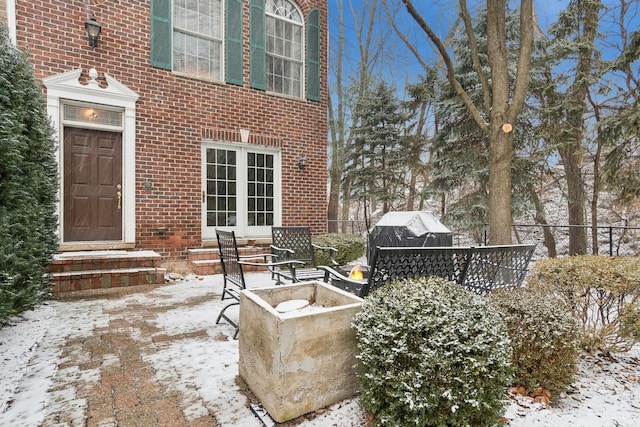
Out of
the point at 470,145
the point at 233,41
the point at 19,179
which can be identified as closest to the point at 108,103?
the point at 233,41

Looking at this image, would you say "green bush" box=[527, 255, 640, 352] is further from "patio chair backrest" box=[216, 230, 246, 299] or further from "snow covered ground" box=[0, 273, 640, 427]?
"patio chair backrest" box=[216, 230, 246, 299]

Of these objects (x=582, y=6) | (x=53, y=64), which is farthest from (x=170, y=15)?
(x=582, y=6)

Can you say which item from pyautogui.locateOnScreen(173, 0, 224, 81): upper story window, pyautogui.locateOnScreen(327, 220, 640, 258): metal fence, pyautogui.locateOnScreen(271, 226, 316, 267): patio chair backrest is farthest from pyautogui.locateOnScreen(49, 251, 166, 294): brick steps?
pyautogui.locateOnScreen(327, 220, 640, 258): metal fence

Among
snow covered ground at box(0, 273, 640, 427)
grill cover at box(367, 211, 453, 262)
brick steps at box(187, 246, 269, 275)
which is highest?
grill cover at box(367, 211, 453, 262)

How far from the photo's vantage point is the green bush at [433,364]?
60.4 inches

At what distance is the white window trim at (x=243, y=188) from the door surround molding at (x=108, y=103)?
1188 millimetres

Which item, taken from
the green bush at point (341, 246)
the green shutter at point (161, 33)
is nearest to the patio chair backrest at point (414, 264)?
the green bush at point (341, 246)

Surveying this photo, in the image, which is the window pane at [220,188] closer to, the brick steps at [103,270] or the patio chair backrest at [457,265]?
the brick steps at [103,270]

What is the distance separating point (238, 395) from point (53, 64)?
228 inches

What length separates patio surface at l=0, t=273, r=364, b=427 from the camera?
1.83 meters

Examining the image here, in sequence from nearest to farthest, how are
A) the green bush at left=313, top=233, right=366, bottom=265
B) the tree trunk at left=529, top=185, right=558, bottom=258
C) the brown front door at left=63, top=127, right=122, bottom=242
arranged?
1. the brown front door at left=63, top=127, right=122, bottom=242
2. the green bush at left=313, top=233, right=366, bottom=265
3. the tree trunk at left=529, top=185, right=558, bottom=258

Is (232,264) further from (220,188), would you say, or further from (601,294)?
(220,188)

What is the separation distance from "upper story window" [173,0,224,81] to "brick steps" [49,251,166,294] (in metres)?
3.49

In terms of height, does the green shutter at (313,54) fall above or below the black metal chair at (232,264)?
above
